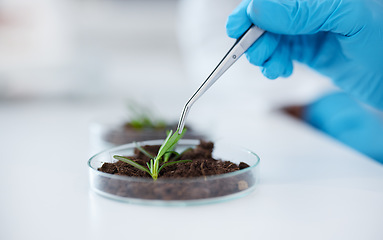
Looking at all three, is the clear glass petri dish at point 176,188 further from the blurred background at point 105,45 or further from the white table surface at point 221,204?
the blurred background at point 105,45

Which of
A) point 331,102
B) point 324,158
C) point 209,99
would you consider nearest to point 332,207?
point 324,158

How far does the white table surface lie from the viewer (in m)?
0.51

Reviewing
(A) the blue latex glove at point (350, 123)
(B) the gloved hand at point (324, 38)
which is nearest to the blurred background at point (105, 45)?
(A) the blue latex glove at point (350, 123)

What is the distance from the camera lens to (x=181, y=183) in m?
0.54

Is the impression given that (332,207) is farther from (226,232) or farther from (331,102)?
(331,102)

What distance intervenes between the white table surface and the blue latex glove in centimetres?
21

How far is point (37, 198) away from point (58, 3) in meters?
1.90

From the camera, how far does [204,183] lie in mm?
555

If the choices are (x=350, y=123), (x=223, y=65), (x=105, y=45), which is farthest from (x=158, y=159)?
(x=105, y=45)

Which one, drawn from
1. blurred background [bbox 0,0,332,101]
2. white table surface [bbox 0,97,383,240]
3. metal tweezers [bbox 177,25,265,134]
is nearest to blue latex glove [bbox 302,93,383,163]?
white table surface [bbox 0,97,383,240]

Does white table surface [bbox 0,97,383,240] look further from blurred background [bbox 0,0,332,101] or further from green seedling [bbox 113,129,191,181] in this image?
blurred background [bbox 0,0,332,101]

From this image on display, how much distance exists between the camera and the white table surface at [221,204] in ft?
1.69

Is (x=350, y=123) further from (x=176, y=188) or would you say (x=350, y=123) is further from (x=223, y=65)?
(x=176, y=188)

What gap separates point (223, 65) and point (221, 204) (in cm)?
24
